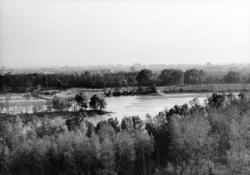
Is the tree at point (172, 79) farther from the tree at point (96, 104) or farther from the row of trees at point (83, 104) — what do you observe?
the tree at point (96, 104)

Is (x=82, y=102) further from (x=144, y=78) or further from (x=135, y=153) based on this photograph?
(x=144, y=78)

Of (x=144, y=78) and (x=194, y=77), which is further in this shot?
(x=144, y=78)

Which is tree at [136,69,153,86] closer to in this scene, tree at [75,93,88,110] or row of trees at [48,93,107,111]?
row of trees at [48,93,107,111]

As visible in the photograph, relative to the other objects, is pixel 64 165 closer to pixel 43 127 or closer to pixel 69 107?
pixel 43 127

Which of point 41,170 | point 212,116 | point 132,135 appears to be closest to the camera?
point 41,170

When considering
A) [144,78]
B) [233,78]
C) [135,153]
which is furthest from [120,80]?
[135,153]

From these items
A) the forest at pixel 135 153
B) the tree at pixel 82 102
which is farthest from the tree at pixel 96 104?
the forest at pixel 135 153

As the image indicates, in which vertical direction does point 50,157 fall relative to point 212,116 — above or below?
below

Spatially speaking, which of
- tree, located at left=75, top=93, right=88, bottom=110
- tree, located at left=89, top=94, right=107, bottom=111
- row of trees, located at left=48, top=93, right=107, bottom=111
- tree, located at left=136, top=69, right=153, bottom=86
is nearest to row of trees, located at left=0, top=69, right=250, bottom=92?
tree, located at left=136, top=69, right=153, bottom=86

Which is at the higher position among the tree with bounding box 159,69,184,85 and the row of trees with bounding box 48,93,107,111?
the tree with bounding box 159,69,184,85

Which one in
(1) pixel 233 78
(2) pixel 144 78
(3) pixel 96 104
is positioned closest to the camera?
(3) pixel 96 104

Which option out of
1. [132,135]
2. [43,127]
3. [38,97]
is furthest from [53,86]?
[132,135]
